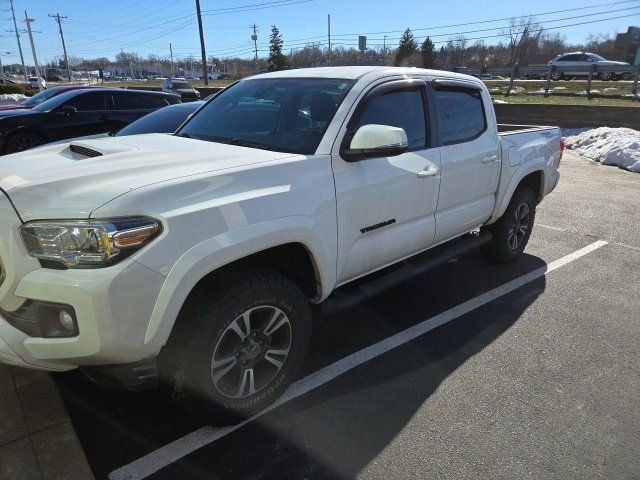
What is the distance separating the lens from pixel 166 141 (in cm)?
330

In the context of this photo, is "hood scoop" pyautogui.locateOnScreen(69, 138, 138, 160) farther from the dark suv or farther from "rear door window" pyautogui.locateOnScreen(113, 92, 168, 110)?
"rear door window" pyautogui.locateOnScreen(113, 92, 168, 110)

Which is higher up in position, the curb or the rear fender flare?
the rear fender flare

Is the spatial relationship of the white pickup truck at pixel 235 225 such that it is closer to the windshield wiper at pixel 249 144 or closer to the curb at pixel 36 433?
the windshield wiper at pixel 249 144

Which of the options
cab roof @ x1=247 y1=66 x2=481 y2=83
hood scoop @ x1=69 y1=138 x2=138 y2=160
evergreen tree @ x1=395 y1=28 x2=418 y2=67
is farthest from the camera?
evergreen tree @ x1=395 y1=28 x2=418 y2=67

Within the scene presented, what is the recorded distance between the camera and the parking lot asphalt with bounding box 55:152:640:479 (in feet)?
8.06

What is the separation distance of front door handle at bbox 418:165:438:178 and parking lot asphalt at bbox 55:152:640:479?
3.95 ft

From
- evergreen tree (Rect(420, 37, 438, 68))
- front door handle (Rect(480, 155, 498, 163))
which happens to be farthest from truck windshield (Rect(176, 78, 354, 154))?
evergreen tree (Rect(420, 37, 438, 68))

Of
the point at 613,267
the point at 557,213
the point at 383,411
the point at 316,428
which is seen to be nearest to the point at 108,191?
the point at 316,428

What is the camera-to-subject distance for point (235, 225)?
2328mm

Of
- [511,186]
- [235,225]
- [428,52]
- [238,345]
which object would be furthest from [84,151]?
[428,52]

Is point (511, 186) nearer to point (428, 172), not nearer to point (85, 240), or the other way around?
point (428, 172)

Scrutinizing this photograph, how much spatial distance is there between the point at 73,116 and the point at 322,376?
954cm

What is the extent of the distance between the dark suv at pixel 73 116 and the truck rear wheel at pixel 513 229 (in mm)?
8703

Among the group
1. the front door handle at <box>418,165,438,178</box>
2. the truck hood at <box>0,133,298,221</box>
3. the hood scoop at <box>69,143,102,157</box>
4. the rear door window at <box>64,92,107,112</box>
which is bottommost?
the front door handle at <box>418,165,438,178</box>
